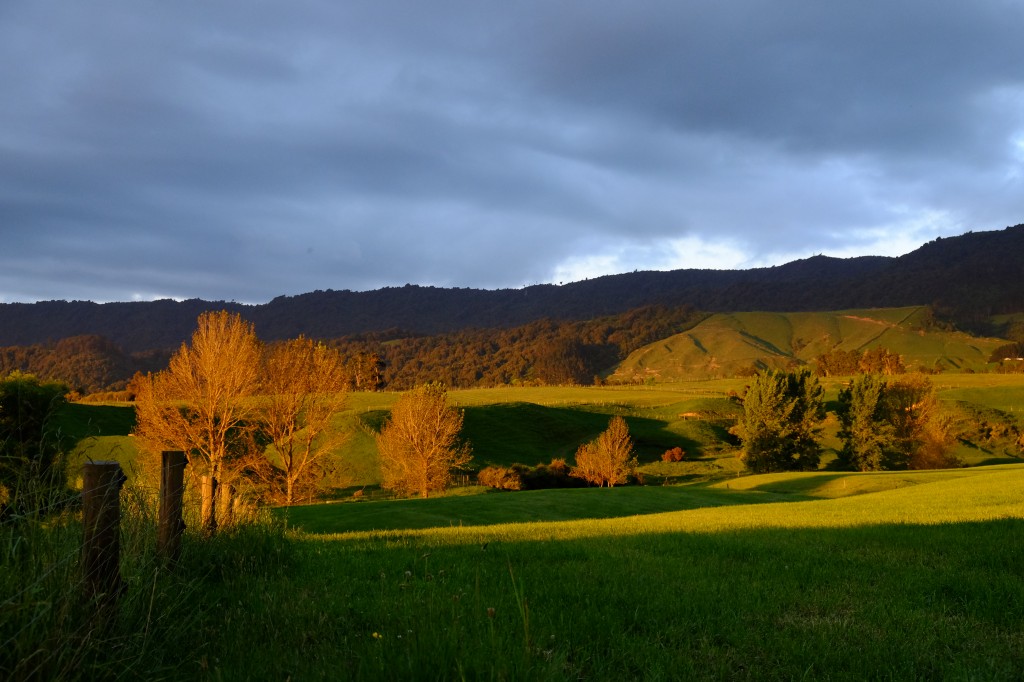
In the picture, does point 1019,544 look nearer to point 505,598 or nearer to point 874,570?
point 874,570

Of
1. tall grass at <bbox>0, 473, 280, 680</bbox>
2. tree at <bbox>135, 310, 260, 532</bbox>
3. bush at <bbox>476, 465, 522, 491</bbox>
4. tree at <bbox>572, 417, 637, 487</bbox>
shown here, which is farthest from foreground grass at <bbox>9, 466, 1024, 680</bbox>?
tree at <bbox>572, 417, 637, 487</bbox>

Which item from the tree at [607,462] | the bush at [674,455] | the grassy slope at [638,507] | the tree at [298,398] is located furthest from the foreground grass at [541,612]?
the bush at [674,455]

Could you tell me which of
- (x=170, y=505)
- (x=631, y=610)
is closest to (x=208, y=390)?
(x=170, y=505)

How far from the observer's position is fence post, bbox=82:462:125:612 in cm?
489

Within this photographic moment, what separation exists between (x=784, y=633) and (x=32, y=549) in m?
6.23

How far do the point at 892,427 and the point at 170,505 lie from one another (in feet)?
281

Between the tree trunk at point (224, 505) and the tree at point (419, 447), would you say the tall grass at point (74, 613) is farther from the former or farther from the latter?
the tree at point (419, 447)

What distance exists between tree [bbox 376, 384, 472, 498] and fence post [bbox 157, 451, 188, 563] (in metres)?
51.5

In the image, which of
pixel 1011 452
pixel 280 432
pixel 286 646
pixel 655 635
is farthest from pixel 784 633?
pixel 1011 452

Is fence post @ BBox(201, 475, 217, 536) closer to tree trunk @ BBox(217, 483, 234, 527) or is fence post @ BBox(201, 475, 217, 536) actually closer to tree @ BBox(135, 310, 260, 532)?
tree trunk @ BBox(217, 483, 234, 527)

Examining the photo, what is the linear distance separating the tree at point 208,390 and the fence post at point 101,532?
136 ft

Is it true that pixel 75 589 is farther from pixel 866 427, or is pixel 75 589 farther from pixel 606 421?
pixel 606 421

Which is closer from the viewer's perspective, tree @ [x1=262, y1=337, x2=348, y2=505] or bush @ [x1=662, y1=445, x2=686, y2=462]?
tree @ [x1=262, y1=337, x2=348, y2=505]

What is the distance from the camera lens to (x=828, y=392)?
11325cm
